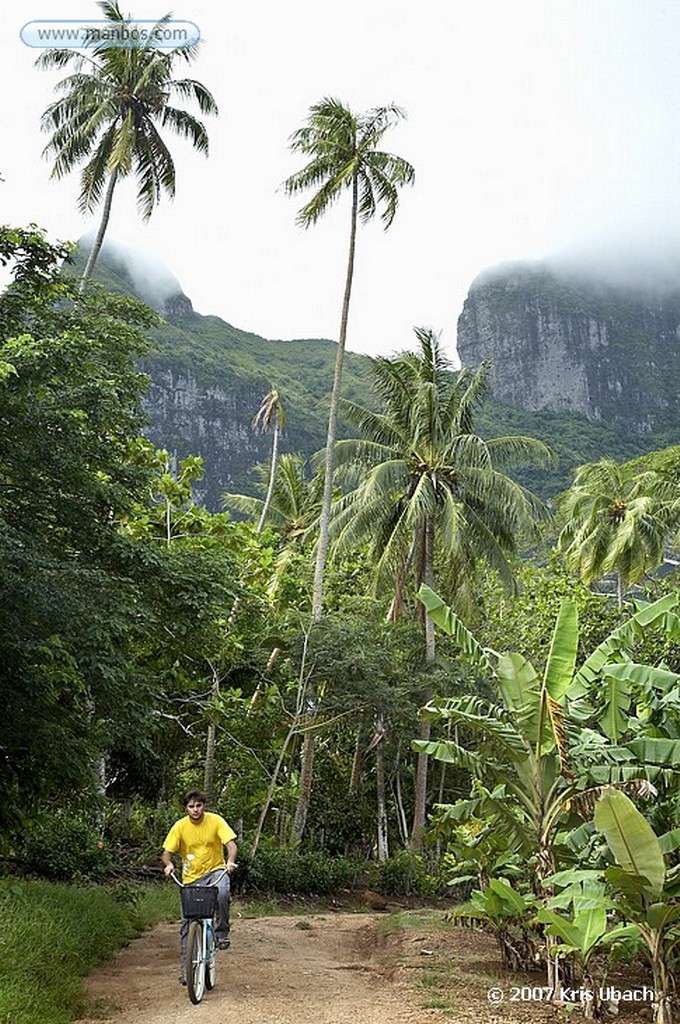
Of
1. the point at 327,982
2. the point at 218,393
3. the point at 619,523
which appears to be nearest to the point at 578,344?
the point at 218,393

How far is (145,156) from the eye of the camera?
19359mm

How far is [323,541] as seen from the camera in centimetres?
2067

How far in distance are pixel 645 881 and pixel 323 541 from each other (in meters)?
14.6

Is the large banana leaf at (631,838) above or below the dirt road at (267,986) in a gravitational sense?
above

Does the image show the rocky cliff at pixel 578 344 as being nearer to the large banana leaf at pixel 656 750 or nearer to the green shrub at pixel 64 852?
the green shrub at pixel 64 852

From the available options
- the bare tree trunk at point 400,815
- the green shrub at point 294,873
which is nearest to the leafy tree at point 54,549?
the green shrub at point 294,873

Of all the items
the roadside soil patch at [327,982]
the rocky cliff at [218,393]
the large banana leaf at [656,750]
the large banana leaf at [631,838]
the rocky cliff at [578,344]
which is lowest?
the roadside soil patch at [327,982]

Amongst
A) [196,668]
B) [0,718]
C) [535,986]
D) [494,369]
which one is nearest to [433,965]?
[535,986]

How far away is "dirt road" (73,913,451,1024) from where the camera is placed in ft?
21.0

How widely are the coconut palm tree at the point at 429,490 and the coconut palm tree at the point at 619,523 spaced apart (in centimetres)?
617

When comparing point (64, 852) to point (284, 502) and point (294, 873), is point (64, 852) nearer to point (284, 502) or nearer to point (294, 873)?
point (294, 873)

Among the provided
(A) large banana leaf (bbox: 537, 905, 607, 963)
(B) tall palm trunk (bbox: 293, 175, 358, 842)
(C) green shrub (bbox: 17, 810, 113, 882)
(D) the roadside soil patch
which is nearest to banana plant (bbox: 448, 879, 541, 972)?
(D) the roadside soil patch

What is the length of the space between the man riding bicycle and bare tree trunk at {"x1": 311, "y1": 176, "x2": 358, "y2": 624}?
40.6 ft

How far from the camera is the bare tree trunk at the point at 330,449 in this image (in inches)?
790
